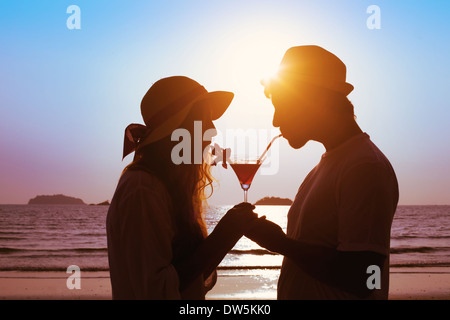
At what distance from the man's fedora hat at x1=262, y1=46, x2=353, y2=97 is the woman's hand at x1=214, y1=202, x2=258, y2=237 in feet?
2.93

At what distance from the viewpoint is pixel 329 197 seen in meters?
2.55

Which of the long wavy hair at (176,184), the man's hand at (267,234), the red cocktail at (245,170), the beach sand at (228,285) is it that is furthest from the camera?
the beach sand at (228,285)

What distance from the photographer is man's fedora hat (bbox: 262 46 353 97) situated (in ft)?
9.16

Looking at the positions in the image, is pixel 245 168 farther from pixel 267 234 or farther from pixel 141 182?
pixel 141 182

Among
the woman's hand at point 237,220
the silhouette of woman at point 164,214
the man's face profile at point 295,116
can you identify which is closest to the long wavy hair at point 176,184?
the silhouette of woman at point 164,214

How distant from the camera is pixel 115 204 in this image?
216cm

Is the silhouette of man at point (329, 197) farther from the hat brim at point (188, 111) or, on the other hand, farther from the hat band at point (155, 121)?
the hat band at point (155, 121)

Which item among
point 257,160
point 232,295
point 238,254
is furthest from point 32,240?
point 257,160

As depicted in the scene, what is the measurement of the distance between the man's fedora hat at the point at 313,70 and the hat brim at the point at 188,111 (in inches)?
20.4

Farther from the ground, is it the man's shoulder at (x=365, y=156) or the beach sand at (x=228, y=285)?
the man's shoulder at (x=365, y=156)

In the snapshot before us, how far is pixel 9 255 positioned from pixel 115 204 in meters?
21.4

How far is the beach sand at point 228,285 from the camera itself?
11352 millimetres

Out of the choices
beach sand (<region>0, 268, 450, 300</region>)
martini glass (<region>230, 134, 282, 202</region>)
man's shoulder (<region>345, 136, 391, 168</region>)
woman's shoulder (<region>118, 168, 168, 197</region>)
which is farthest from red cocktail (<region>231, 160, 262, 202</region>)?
beach sand (<region>0, 268, 450, 300</region>)

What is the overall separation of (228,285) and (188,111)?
11.2 m
